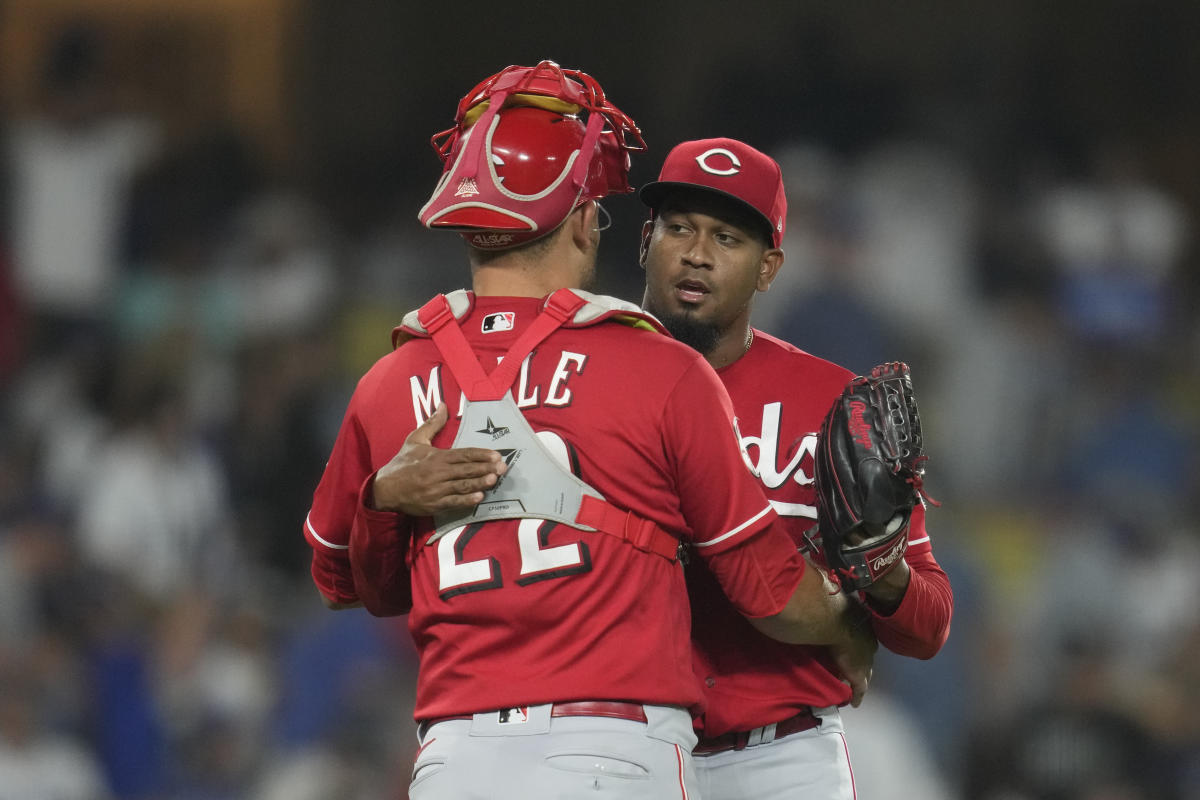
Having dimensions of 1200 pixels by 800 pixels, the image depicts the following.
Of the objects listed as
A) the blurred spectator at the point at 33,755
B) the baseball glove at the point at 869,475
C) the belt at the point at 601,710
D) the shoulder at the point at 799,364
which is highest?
the shoulder at the point at 799,364

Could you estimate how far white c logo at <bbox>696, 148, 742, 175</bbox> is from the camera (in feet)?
9.94

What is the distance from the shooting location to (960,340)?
7.79m

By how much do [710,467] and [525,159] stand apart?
609 mm

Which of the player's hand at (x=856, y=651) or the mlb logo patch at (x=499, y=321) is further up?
the mlb logo patch at (x=499, y=321)

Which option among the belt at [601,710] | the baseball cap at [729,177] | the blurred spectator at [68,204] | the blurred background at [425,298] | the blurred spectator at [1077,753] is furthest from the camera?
the blurred spectator at [68,204]

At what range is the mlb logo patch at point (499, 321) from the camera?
97.7 inches

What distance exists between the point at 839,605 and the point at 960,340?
5.34 meters

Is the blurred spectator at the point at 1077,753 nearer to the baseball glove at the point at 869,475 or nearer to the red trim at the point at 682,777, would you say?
the baseball glove at the point at 869,475

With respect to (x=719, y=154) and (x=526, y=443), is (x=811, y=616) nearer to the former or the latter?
(x=526, y=443)

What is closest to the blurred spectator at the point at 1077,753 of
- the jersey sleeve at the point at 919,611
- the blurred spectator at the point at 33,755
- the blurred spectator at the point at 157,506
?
the jersey sleeve at the point at 919,611

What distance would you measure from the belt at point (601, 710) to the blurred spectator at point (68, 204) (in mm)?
6303

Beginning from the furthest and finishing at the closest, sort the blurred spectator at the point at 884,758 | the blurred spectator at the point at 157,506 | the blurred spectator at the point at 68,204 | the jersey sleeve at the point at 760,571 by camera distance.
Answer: the blurred spectator at the point at 68,204 → the blurred spectator at the point at 157,506 → the blurred spectator at the point at 884,758 → the jersey sleeve at the point at 760,571

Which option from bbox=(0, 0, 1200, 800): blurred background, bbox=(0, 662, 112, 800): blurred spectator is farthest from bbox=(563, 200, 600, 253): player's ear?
bbox=(0, 662, 112, 800): blurred spectator

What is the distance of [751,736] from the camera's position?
2.91m
